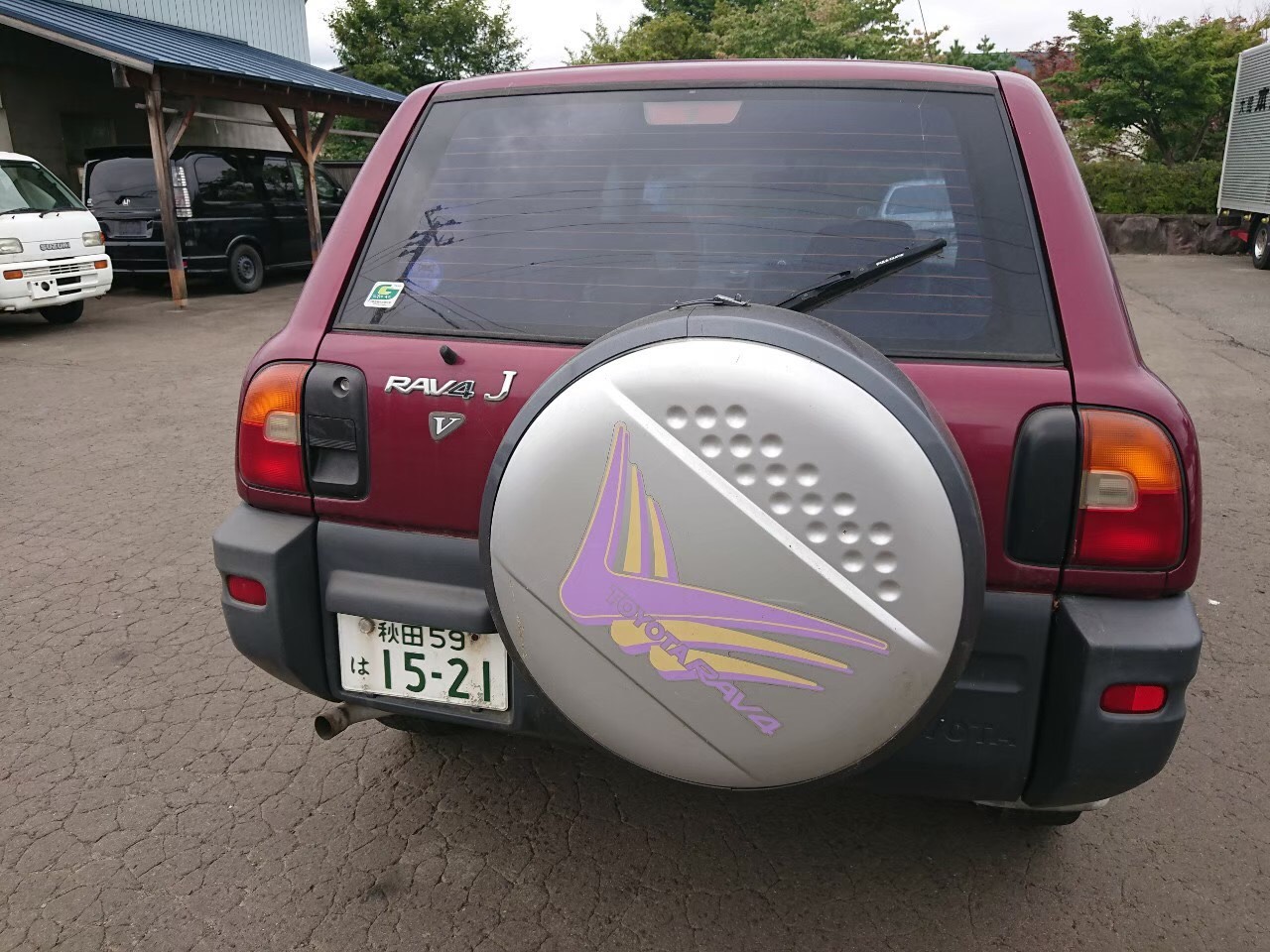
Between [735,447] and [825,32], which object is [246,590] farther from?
[825,32]

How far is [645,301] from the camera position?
205 centimetres

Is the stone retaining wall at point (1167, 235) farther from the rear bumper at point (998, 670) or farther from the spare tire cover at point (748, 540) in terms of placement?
the spare tire cover at point (748, 540)

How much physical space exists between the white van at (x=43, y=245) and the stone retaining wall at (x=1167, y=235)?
18.2 metres

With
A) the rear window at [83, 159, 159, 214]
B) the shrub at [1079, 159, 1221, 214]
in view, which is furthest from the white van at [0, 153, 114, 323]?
the shrub at [1079, 159, 1221, 214]

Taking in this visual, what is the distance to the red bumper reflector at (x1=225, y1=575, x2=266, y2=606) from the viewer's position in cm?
215

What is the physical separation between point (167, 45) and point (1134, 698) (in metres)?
16.6

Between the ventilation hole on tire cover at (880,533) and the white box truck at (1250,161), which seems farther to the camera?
the white box truck at (1250,161)

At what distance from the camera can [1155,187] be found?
67.5 ft

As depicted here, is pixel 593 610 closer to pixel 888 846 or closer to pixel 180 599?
pixel 888 846

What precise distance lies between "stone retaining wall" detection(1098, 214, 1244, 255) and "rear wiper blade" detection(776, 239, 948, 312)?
20256mm

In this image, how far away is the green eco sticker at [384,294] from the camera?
2.18 metres

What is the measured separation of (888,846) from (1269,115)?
18652 millimetres

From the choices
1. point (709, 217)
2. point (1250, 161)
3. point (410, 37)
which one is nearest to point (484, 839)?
point (709, 217)

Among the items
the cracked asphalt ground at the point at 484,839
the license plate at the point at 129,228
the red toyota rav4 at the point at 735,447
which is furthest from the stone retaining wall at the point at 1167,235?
the red toyota rav4 at the point at 735,447
